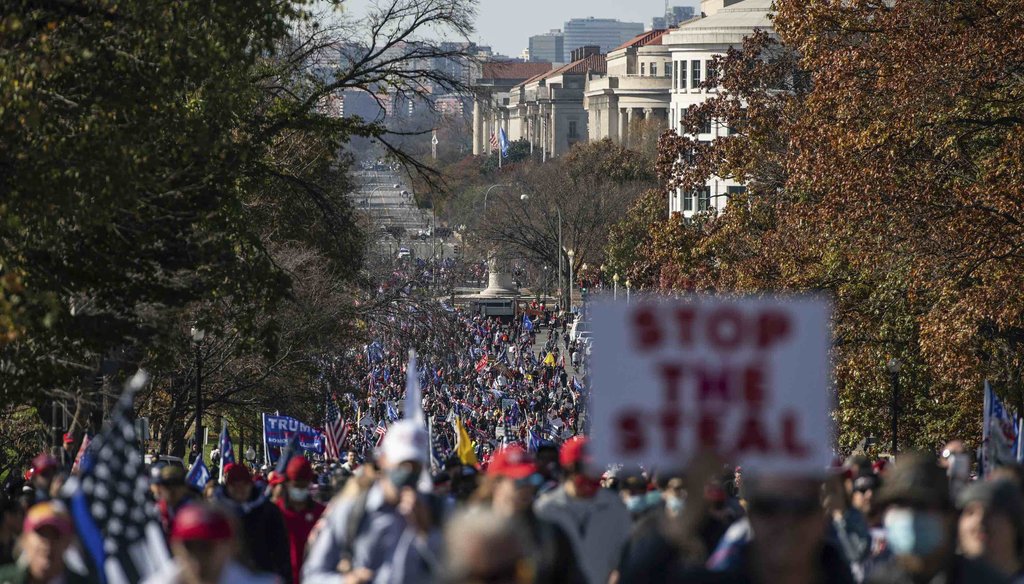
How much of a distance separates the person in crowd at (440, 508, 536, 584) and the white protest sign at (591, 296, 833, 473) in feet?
5.18

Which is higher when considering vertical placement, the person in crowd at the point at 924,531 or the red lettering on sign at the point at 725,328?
the red lettering on sign at the point at 725,328

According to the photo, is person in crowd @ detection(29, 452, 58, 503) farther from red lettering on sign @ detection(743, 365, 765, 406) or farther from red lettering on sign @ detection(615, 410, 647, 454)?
red lettering on sign @ detection(743, 365, 765, 406)

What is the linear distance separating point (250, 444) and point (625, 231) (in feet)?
145

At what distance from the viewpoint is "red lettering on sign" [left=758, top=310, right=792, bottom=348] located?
6.14 m

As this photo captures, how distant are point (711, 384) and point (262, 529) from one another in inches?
221

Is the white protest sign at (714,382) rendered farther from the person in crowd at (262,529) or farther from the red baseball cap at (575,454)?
the person in crowd at (262,529)

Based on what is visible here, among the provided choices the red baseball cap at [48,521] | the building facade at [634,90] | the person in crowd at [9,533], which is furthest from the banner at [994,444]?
the building facade at [634,90]

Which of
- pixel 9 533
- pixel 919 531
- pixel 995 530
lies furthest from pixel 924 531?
pixel 9 533

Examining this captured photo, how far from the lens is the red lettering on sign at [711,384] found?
6.23 metres

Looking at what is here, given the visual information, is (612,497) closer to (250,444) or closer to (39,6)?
(39,6)

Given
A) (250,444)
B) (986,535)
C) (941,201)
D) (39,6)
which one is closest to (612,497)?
(986,535)

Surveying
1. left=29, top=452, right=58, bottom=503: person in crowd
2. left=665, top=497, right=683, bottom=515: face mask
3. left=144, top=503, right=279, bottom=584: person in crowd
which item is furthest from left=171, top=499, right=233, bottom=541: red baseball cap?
left=29, top=452, right=58, bottom=503: person in crowd

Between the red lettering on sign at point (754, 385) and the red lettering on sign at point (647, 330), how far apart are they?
382 millimetres

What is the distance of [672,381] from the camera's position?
639 cm
